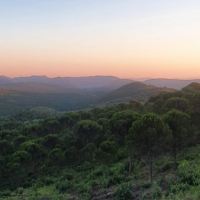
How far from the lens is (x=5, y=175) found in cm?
2434

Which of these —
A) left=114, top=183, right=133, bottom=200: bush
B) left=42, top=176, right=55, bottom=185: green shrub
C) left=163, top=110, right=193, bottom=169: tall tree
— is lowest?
left=42, top=176, right=55, bottom=185: green shrub

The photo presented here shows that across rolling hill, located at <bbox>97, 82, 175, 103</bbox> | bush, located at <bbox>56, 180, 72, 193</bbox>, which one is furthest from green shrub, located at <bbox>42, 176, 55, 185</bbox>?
rolling hill, located at <bbox>97, 82, 175, 103</bbox>

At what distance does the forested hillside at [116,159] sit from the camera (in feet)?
38.9

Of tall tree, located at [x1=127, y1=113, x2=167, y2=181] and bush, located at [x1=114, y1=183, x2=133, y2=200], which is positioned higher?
tall tree, located at [x1=127, y1=113, x2=167, y2=181]

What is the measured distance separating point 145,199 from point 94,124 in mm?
24051

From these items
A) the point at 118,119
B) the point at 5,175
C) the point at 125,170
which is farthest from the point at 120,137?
the point at 5,175

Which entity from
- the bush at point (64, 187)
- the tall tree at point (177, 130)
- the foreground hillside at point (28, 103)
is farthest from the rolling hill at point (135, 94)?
the bush at point (64, 187)

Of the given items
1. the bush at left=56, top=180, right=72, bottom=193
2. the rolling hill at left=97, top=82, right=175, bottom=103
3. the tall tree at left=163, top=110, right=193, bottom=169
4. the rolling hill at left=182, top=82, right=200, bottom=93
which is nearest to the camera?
the tall tree at left=163, top=110, right=193, bottom=169

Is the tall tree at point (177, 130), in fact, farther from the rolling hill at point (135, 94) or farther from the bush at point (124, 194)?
the rolling hill at point (135, 94)

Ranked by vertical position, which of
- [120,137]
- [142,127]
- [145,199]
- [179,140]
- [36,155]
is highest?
[142,127]

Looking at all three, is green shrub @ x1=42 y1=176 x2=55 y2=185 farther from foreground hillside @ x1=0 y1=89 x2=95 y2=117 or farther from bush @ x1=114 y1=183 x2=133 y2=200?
foreground hillside @ x1=0 y1=89 x2=95 y2=117

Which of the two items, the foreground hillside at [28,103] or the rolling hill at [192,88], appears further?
the foreground hillside at [28,103]

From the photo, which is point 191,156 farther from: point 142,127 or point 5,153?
point 5,153

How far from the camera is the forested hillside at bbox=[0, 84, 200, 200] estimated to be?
1187 centimetres
